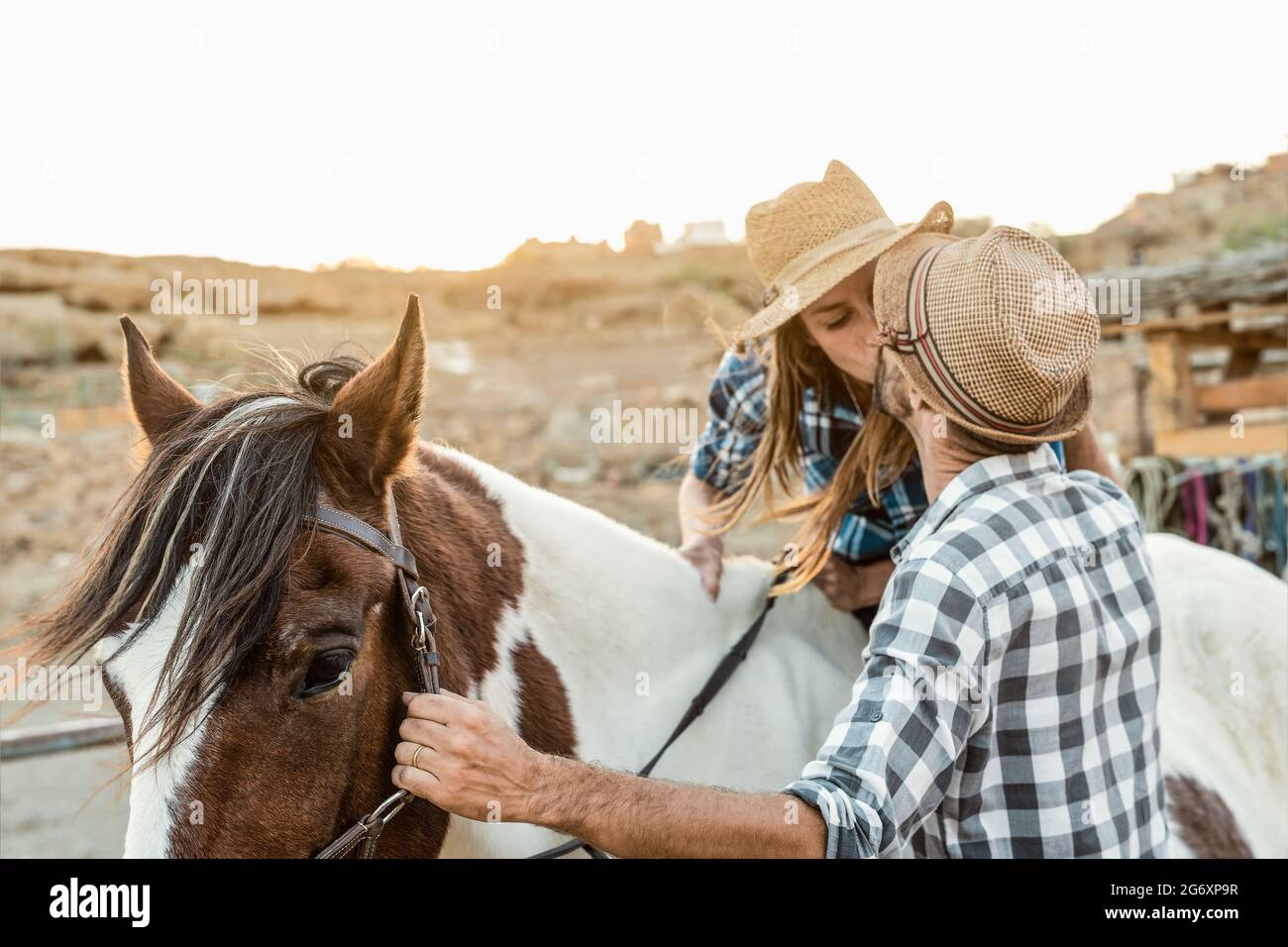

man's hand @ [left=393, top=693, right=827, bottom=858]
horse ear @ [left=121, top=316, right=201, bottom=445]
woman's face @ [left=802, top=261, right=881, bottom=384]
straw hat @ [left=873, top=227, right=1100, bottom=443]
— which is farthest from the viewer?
woman's face @ [left=802, top=261, right=881, bottom=384]

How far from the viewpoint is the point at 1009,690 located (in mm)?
1627

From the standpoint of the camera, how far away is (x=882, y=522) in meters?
2.83

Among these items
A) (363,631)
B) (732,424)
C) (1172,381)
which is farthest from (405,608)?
(1172,381)

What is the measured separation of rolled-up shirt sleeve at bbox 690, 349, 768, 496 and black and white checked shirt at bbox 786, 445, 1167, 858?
1367 millimetres

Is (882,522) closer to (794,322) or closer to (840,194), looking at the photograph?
(794,322)

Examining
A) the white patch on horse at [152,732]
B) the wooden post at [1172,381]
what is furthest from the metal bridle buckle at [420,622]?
the wooden post at [1172,381]

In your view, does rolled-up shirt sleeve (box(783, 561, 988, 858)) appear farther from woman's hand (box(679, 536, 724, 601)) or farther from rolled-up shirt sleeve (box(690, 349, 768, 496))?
rolled-up shirt sleeve (box(690, 349, 768, 496))

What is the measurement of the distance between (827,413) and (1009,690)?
1.42m

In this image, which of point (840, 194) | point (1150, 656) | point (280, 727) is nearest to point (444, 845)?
point (280, 727)

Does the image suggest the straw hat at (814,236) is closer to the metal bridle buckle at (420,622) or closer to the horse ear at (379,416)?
the horse ear at (379,416)

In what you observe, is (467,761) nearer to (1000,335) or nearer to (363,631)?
(363,631)

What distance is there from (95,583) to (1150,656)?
1.96 m

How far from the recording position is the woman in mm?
2486

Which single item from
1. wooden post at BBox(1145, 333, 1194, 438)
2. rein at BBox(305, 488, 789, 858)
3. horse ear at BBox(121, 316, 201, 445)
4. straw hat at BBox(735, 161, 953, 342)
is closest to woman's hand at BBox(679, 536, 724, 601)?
straw hat at BBox(735, 161, 953, 342)
